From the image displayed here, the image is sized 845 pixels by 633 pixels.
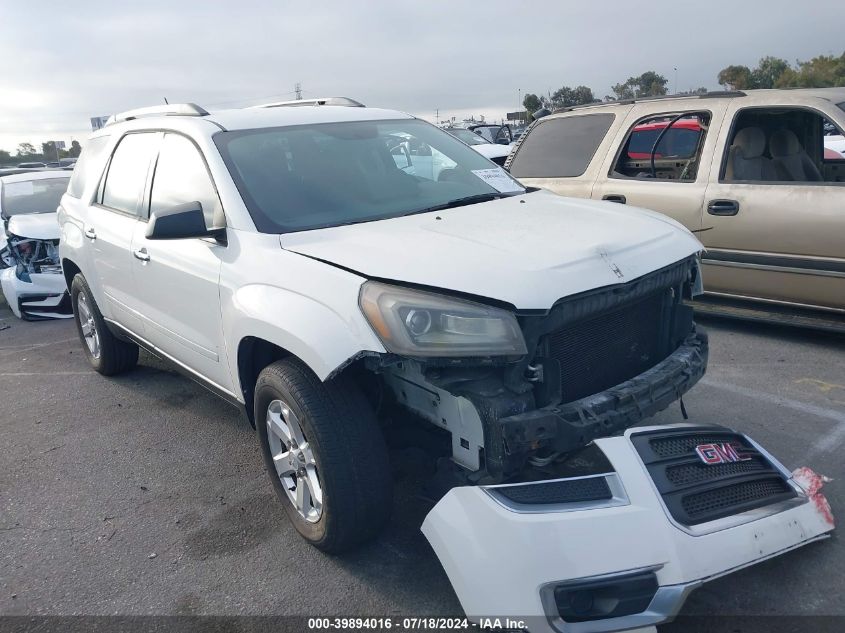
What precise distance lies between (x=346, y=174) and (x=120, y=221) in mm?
1606

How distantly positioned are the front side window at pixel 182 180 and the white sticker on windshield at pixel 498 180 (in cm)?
141

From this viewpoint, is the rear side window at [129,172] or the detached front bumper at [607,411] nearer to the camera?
the detached front bumper at [607,411]

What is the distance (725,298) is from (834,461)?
210 centimetres

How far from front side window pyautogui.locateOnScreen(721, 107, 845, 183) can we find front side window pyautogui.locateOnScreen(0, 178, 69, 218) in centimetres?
705

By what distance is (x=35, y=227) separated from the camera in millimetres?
7797

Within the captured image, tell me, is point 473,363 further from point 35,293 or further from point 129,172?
point 35,293

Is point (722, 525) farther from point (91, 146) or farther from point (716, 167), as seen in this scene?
point (91, 146)

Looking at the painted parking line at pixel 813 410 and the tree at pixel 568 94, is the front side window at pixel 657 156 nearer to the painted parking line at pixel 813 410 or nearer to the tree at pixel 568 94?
the painted parking line at pixel 813 410

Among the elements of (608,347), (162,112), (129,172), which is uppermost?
(162,112)

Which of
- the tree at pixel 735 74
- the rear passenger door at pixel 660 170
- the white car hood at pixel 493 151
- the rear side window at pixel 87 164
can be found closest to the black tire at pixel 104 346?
the rear side window at pixel 87 164

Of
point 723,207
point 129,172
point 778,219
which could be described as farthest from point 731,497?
point 129,172

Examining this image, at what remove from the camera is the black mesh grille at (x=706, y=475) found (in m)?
2.39

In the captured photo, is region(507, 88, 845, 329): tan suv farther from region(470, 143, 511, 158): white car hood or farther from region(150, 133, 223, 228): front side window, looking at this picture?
region(470, 143, 511, 158): white car hood

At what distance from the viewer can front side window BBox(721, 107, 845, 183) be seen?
5336mm
